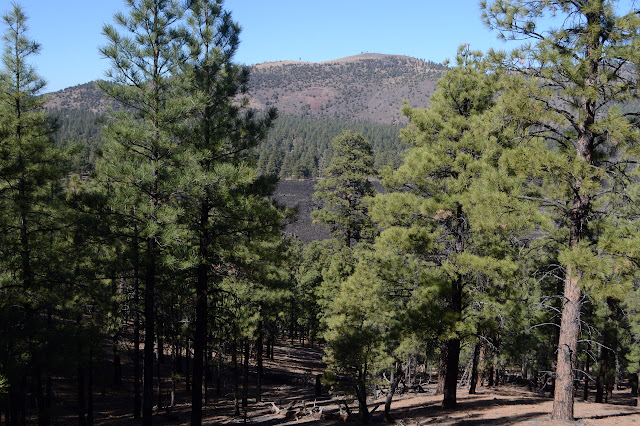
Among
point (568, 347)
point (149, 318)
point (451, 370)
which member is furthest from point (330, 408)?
point (568, 347)

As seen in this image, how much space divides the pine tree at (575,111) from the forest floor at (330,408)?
2.82m

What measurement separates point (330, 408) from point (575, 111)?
597 inches

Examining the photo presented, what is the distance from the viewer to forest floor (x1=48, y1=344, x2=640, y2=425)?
11.8 meters

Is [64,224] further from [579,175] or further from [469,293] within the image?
[579,175]

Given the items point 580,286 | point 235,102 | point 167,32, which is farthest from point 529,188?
point 167,32

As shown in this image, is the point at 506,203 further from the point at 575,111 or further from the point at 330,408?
the point at 330,408

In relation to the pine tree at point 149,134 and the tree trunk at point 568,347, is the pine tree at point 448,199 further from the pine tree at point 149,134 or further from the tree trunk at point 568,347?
the pine tree at point 149,134

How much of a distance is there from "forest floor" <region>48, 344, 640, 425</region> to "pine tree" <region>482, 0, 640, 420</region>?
2817mm

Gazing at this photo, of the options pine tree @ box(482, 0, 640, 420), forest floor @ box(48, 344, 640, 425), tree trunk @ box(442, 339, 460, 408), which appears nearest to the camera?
pine tree @ box(482, 0, 640, 420)

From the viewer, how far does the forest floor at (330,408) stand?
11.8 meters

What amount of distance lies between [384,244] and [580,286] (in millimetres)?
5403

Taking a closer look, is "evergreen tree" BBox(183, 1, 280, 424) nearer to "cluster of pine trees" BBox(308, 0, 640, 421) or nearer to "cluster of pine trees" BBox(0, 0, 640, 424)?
"cluster of pine trees" BBox(0, 0, 640, 424)

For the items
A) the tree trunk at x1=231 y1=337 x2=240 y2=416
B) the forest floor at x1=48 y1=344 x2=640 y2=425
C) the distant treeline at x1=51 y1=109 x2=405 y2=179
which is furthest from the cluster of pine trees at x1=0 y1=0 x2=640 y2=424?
the distant treeline at x1=51 y1=109 x2=405 y2=179

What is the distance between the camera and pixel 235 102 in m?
12.4
